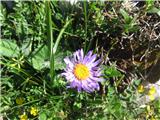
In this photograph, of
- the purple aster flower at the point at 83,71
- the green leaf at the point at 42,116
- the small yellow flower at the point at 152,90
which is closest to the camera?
the purple aster flower at the point at 83,71

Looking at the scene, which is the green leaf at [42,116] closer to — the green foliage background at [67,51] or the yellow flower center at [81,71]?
the green foliage background at [67,51]

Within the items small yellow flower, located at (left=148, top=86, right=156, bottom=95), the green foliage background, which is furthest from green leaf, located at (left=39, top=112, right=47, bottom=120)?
small yellow flower, located at (left=148, top=86, right=156, bottom=95)

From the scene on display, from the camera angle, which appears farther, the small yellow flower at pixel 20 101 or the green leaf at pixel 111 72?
the small yellow flower at pixel 20 101

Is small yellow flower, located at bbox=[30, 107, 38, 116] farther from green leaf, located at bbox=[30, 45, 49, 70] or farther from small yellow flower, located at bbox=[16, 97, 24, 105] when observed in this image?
green leaf, located at bbox=[30, 45, 49, 70]

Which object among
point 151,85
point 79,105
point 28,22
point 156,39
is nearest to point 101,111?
point 79,105

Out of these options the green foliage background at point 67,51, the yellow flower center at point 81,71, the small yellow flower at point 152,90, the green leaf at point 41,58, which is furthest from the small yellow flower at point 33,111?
the small yellow flower at point 152,90

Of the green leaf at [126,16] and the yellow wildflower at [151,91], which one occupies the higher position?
the green leaf at [126,16]

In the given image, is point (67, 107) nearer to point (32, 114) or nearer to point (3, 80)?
point (32, 114)
